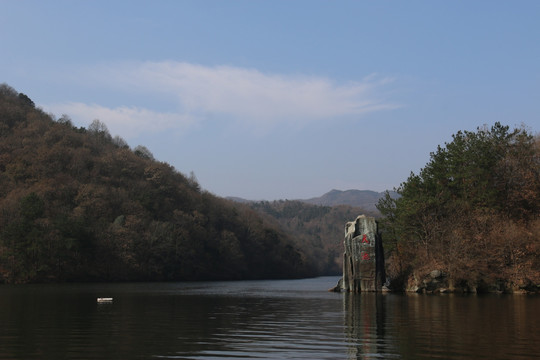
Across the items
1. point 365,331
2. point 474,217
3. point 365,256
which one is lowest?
point 365,331

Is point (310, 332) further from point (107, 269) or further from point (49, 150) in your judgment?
point (49, 150)

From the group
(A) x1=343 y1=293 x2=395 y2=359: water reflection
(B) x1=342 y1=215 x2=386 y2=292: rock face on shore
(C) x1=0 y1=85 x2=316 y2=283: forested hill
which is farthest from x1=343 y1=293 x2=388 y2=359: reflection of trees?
(C) x1=0 y1=85 x2=316 y2=283: forested hill

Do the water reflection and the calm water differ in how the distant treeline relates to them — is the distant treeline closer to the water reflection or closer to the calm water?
the calm water

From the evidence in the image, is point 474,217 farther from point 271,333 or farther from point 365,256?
point 271,333

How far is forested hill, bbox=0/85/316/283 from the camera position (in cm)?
9700

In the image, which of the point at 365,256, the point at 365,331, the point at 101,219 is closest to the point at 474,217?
the point at 365,256

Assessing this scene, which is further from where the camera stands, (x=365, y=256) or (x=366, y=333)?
(x=365, y=256)

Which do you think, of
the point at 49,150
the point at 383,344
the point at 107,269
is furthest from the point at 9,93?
the point at 383,344

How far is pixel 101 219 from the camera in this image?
113m

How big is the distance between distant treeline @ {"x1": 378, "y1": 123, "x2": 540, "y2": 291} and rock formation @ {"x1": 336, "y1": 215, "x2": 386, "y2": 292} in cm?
417

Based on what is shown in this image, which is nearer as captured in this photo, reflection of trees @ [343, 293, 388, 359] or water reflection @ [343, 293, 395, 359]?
water reflection @ [343, 293, 395, 359]

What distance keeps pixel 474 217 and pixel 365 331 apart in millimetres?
39701

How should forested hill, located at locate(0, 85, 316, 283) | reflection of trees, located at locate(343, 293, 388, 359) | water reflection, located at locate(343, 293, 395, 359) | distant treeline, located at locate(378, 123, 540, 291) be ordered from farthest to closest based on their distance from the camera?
1. forested hill, located at locate(0, 85, 316, 283)
2. distant treeline, located at locate(378, 123, 540, 291)
3. reflection of trees, located at locate(343, 293, 388, 359)
4. water reflection, located at locate(343, 293, 395, 359)

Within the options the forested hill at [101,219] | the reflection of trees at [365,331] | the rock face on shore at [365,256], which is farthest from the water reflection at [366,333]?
the forested hill at [101,219]
